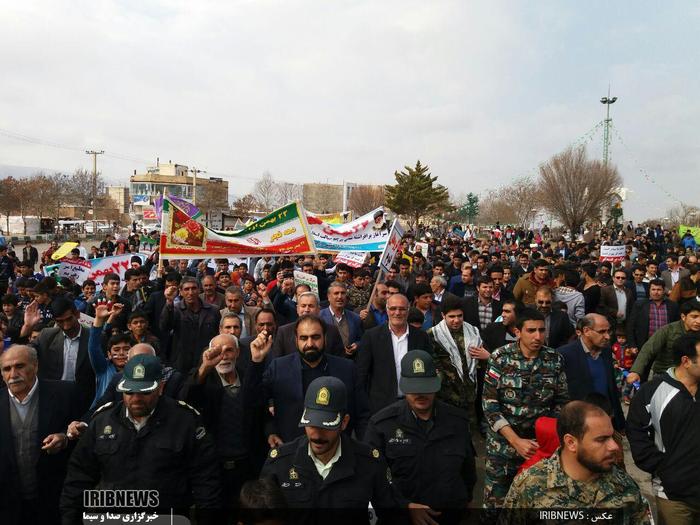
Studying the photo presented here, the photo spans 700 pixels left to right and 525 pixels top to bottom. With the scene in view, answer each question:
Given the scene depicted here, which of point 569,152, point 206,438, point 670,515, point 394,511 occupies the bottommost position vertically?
point 670,515

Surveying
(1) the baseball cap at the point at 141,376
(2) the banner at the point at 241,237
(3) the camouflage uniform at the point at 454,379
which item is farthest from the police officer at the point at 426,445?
(2) the banner at the point at 241,237

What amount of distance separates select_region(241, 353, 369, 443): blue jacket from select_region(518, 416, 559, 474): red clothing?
1.32 m

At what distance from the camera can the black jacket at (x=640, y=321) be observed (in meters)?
7.53

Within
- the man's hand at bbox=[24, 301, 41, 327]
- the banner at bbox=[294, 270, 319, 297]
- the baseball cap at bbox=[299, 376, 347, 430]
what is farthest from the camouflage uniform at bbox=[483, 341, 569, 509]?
the man's hand at bbox=[24, 301, 41, 327]

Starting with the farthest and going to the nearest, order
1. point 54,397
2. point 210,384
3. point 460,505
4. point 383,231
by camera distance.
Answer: point 383,231 < point 210,384 < point 54,397 < point 460,505

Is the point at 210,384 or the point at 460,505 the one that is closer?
the point at 460,505

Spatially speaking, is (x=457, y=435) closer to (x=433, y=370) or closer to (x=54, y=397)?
(x=433, y=370)

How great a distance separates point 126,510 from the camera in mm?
3127

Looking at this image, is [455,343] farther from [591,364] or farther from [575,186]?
[575,186]

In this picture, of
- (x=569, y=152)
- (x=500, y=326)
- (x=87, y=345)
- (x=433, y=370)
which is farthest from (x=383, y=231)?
(x=569, y=152)

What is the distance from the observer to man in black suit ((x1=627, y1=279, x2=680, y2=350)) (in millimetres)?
7520

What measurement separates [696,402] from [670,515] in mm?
745

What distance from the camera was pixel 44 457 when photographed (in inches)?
146

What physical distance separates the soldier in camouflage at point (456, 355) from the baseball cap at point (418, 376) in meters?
1.75
